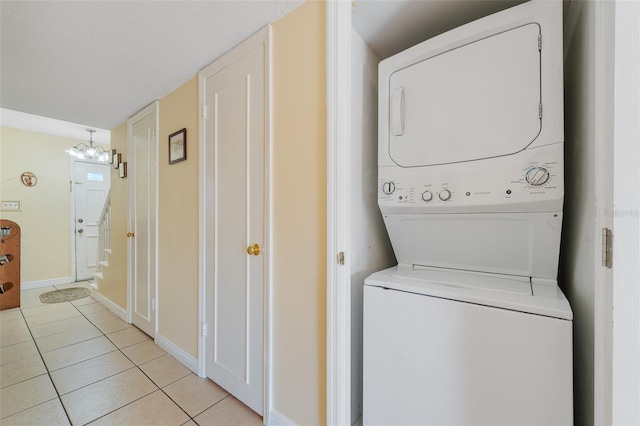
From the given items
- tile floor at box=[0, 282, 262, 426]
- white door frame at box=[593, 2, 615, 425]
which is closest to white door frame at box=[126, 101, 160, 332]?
tile floor at box=[0, 282, 262, 426]

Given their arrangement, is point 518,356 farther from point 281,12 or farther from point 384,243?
point 281,12

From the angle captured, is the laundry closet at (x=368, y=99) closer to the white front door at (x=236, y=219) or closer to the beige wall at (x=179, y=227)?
the white front door at (x=236, y=219)

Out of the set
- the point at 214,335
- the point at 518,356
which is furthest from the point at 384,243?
the point at 214,335

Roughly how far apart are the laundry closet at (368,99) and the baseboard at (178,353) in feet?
4.28

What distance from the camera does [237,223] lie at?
1578mm

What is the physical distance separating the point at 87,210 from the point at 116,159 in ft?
7.36

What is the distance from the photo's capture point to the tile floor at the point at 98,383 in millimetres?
1455

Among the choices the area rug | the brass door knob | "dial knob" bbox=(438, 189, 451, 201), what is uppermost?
"dial knob" bbox=(438, 189, 451, 201)

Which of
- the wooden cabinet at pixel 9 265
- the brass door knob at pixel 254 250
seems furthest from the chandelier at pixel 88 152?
the brass door knob at pixel 254 250

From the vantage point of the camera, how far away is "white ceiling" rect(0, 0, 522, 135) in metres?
1.23

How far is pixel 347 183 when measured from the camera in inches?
43.6

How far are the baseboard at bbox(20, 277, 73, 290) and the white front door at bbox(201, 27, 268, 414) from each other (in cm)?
419

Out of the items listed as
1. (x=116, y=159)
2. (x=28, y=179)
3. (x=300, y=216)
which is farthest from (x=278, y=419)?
(x=28, y=179)

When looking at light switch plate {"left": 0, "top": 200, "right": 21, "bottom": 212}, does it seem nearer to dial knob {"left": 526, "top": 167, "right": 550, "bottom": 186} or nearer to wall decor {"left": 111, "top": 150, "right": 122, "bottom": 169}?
wall decor {"left": 111, "top": 150, "right": 122, "bottom": 169}
